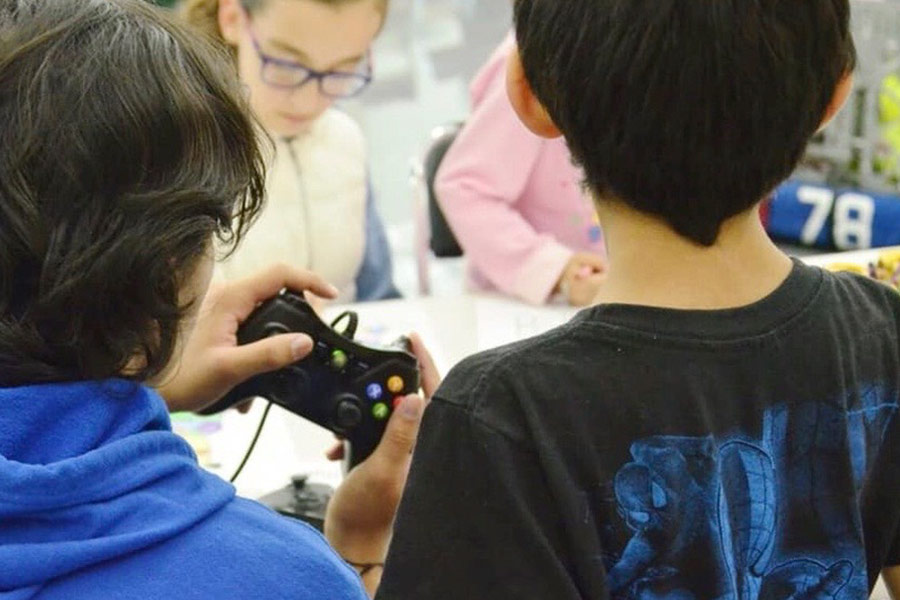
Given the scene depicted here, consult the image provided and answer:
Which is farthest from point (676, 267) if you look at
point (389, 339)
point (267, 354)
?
point (389, 339)

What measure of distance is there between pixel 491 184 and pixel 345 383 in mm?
809

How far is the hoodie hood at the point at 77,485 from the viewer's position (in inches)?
23.6

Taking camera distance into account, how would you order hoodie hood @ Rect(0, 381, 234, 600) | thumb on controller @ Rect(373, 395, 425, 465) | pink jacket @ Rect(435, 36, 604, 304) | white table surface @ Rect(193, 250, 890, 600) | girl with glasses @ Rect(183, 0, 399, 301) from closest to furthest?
hoodie hood @ Rect(0, 381, 234, 600), thumb on controller @ Rect(373, 395, 425, 465), white table surface @ Rect(193, 250, 890, 600), girl with glasses @ Rect(183, 0, 399, 301), pink jacket @ Rect(435, 36, 604, 304)

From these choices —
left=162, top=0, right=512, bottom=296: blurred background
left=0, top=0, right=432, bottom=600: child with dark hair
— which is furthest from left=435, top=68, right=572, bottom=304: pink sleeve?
left=162, top=0, right=512, bottom=296: blurred background

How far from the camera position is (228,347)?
108 cm

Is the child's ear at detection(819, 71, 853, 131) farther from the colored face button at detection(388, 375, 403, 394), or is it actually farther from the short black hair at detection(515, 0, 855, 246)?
the colored face button at detection(388, 375, 403, 394)

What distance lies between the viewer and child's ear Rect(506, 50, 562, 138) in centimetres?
77

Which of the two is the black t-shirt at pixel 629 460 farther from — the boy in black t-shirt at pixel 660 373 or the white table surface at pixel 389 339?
the white table surface at pixel 389 339

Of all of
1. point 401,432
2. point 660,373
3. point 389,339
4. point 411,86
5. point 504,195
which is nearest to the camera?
point 660,373

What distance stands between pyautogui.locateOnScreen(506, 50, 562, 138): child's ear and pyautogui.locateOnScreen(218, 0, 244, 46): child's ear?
2.90ft

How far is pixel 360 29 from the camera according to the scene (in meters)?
1.59

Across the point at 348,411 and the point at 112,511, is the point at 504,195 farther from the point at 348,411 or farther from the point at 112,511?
the point at 112,511

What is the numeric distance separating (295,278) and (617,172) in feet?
1.53

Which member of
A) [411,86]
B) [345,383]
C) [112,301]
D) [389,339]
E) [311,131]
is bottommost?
[411,86]
